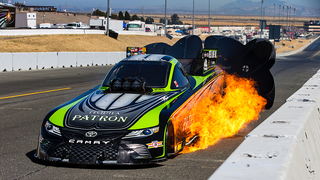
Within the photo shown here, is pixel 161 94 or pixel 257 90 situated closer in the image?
pixel 161 94

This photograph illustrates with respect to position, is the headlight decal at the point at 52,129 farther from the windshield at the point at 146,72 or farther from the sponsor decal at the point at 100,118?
the windshield at the point at 146,72

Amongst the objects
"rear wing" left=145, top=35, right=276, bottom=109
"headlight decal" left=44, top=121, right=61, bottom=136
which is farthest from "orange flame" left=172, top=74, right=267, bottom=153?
"headlight decal" left=44, top=121, right=61, bottom=136

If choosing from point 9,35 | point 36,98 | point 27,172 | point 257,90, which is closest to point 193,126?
point 27,172

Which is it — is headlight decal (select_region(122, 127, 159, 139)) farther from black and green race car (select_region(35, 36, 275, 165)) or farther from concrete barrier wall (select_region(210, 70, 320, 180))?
concrete barrier wall (select_region(210, 70, 320, 180))

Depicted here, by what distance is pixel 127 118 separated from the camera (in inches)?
202

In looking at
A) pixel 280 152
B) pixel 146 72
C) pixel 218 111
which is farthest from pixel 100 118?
pixel 218 111

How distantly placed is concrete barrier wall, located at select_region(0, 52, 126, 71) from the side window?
18459mm

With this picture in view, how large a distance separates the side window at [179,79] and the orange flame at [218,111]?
0.35 meters

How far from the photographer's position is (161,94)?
6242mm

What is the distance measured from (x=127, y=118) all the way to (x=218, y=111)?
128 inches

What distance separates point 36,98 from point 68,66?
17088 mm

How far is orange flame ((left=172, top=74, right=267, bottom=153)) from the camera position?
5.91m

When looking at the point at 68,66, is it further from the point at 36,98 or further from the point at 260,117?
the point at 260,117

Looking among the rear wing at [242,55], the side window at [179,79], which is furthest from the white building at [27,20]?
the side window at [179,79]
